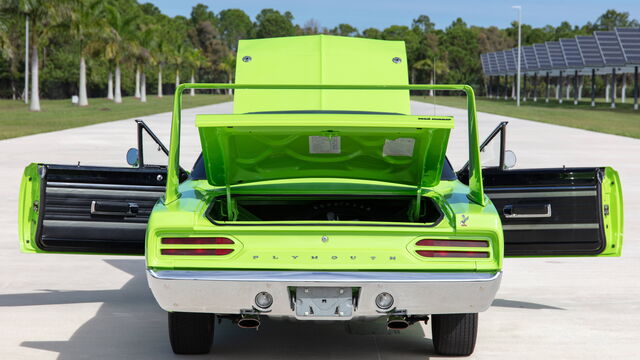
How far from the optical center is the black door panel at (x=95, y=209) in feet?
21.4

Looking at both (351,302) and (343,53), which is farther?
(343,53)

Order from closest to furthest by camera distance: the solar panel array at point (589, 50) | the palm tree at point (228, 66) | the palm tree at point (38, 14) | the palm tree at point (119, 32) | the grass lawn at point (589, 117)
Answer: the grass lawn at point (589, 117)
the palm tree at point (38, 14)
the palm tree at point (119, 32)
the solar panel array at point (589, 50)
the palm tree at point (228, 66)

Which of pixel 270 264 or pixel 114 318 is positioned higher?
pixel 270 264

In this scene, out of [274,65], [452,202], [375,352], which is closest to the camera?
[452,202]

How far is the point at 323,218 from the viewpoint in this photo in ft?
22.4

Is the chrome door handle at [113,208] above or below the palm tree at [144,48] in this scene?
below

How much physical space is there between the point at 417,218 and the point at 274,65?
386 centimetres

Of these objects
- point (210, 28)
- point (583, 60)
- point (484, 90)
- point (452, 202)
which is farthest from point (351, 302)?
point (210, 28)

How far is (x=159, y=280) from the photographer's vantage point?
16.8ft

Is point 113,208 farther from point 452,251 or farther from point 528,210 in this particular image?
point 528,210

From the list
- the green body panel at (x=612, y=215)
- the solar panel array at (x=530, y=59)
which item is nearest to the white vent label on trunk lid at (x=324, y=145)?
the green body panel at (x=612, y=215)

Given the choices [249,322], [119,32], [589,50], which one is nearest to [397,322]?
[249,322]

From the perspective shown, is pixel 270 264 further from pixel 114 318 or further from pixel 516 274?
pixel 516 274

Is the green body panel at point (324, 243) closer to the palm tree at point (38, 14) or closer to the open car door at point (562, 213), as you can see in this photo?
the open car door at point (562, 213)
